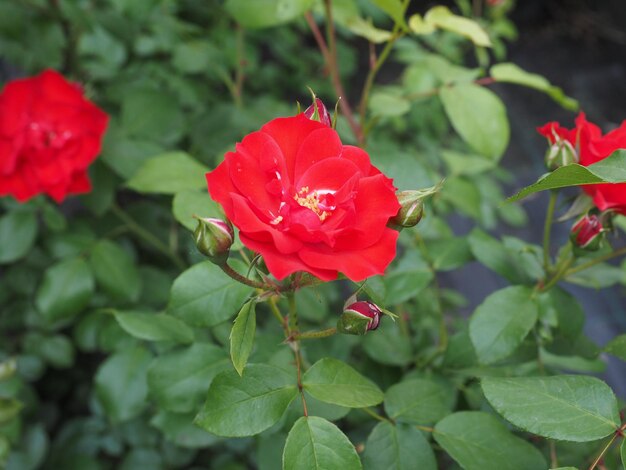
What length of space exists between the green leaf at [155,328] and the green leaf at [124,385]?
11.0 inches

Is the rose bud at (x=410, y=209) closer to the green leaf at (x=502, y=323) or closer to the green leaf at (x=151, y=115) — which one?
the green leaf at (x=502, y=323)

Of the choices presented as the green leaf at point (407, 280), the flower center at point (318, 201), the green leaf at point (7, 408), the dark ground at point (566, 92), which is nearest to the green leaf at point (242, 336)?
the flower center at point (318, 201)

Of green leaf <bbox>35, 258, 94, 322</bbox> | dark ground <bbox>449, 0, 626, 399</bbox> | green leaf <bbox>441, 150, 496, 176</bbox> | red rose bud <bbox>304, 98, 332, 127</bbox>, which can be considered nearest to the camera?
red rose bud <bbox>304, 98, 332, 127</bbox>

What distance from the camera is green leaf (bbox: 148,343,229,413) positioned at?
2.36 ft

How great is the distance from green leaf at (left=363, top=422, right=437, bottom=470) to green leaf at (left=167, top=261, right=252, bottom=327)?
0.21m

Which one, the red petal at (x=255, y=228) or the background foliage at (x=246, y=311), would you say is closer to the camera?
the red petal at (x=255, y=228)

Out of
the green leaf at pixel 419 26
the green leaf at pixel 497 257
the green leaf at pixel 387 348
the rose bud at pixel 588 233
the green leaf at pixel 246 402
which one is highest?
the green leaf at pixel 419 26

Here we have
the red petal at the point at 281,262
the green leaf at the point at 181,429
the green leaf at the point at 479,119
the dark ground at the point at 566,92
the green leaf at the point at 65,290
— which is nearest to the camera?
the red petal at the point at 281,262

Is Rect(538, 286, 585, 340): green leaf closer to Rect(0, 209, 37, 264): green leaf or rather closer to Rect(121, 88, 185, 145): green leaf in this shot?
Rect(121, 88, 185, 145): green leaf

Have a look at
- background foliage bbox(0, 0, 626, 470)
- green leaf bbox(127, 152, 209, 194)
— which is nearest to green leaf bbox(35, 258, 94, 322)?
background foliage bbox(0, 0, 626, 470)

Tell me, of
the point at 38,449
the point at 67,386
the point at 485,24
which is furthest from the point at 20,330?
the point at 485,24

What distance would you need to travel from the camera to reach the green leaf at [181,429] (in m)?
0.80

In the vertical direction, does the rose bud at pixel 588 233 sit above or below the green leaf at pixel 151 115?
above

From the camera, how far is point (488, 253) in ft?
2.70
